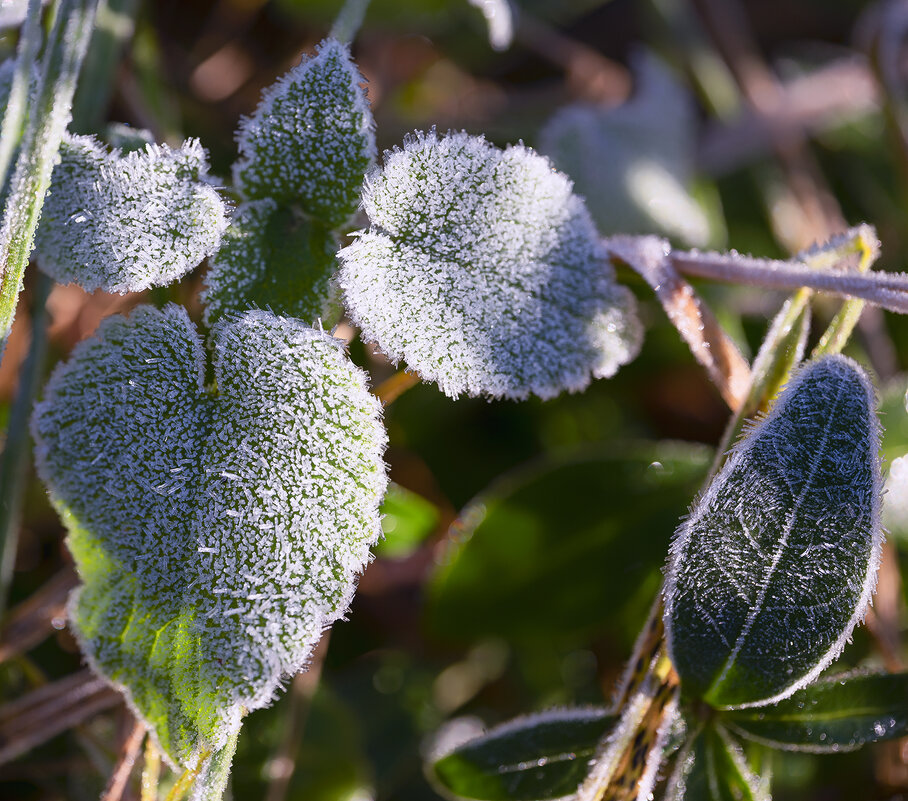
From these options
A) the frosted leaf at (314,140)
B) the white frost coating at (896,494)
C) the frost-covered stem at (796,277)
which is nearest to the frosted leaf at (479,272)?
the frosted leaf at (314,140)

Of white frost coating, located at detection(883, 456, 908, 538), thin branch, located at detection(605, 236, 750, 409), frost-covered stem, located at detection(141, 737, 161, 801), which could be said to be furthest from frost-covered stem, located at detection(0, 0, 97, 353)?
white frost coating, located at detection(883, 456, 908, 538)

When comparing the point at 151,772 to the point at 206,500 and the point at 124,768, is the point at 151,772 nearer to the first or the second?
the point at 124,768

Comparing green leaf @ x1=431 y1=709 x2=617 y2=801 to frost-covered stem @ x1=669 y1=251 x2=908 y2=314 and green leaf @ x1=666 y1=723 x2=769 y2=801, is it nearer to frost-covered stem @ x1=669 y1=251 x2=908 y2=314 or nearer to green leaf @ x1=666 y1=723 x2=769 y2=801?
green leaf @ x1=666 y1=723 x2=769 y2=801

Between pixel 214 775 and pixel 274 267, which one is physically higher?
pixel 274 267

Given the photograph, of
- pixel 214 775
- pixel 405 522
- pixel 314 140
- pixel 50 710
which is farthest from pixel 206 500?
pixel 405 522

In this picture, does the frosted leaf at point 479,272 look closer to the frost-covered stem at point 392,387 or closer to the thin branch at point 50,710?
the frost-covered stem at point 392,387

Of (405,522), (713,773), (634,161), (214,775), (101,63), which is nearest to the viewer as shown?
(214,775)
